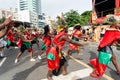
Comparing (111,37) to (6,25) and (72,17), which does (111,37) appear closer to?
(6,25)

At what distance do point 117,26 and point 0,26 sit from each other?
3.36 metres

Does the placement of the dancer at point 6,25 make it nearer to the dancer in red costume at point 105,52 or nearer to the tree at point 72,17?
the dancer in red costume at point 105,52

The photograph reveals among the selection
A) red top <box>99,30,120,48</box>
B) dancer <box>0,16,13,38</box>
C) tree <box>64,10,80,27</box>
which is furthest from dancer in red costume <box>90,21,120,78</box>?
tree <box>64,10,80,27</box>

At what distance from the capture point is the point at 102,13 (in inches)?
1597

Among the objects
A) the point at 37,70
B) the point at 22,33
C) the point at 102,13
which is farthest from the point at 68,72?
the point at 102,13


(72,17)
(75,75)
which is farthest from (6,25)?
(72,17)

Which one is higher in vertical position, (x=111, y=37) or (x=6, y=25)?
(x=6, y=25)

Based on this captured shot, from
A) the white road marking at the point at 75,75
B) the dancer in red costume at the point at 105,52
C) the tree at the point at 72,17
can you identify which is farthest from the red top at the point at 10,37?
the tree at the point at 72,17

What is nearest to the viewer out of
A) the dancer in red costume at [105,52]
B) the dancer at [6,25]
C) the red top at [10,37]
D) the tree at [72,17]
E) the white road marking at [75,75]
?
the dancer at [6,25]

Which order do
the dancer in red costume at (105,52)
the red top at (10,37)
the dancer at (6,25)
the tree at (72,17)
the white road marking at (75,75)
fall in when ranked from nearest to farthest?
1. the dancer at (6,25)
2. the dancer in red costume at (105,52)
3. the white road marking at (75,75)
4. the red top at (10,37)
5. the tree at (72,17)

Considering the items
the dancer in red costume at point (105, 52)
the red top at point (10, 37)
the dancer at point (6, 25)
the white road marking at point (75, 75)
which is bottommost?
the white road marking at point (75, 75)

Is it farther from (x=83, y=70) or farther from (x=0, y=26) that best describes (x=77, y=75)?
(x=0, y=26)

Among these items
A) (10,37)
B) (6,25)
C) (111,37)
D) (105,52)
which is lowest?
(10,37)

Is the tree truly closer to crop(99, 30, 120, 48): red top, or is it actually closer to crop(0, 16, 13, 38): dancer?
crop(99, 30, 120, 48): red top
